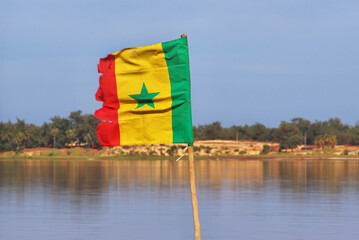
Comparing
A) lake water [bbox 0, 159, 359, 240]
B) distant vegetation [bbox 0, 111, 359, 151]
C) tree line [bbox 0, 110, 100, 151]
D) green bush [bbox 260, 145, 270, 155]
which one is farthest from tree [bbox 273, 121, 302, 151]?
lake water [bbox 0, 159, 359, 240]

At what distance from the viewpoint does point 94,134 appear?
518 feet

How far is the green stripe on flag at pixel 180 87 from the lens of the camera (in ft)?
44.7

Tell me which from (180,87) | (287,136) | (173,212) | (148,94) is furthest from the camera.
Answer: (287,136)

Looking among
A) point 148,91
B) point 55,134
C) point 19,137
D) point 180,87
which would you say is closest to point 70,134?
point 55,134

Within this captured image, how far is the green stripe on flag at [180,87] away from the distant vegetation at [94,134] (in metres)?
142

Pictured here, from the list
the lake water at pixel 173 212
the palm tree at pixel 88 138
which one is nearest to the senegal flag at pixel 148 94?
the lake water at pixel 173 212

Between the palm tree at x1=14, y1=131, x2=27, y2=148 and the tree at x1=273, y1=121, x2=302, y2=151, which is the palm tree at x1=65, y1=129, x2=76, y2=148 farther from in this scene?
the tree at x1=273, y1=121, x2=302, y2=151

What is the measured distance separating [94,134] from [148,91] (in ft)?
479

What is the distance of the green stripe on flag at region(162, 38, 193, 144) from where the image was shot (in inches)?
536

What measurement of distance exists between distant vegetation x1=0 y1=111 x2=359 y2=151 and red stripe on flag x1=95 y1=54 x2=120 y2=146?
462 ft

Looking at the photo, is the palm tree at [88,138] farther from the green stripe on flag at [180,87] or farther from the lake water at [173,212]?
the green stripe on flag at [180,87]

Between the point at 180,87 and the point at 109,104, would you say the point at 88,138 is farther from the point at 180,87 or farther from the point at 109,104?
the point at 180,87

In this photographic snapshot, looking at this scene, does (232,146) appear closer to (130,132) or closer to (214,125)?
(214,125)

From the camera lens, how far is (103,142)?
1441 cm
